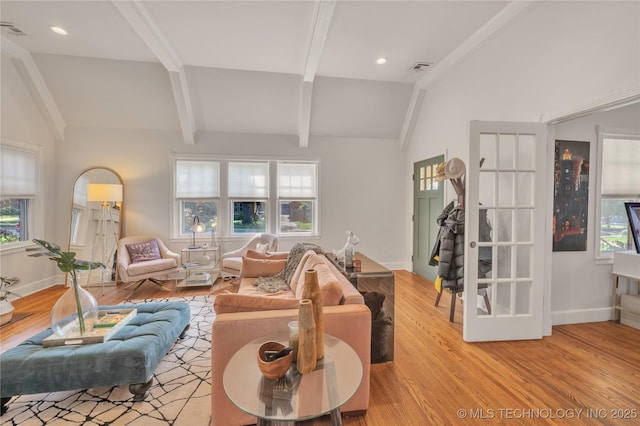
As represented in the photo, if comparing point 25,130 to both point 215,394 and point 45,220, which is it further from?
point 215,394

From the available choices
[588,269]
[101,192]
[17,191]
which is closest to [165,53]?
[101,192]

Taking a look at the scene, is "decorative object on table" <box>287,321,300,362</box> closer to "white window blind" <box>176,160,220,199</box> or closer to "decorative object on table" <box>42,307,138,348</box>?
"decorative object on table" <box>42,307,138,348</box>

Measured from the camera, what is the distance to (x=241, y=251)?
14.8ft

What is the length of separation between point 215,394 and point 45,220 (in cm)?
462

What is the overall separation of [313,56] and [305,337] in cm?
326

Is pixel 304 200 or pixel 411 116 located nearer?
pixel 411 116

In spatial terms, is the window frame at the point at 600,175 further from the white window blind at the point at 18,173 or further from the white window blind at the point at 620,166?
the white window blind at the point at 18,173

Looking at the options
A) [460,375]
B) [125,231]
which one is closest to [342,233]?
[460,375]

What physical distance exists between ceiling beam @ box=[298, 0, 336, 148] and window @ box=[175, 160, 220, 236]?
65.8 inches

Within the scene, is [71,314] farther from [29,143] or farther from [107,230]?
[29,143]

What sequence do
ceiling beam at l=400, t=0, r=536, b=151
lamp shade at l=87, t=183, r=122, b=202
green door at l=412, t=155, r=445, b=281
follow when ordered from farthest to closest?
green door at l=412, t=155, r=445, b=281
lamp shade at l=87, t=183, r=122, b=202
ceiling beam at l=400, t=0, r=536, b=151

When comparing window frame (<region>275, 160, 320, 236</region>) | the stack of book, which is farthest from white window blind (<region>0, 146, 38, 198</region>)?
window frame (<region>275, 160, 320, 236</region>)

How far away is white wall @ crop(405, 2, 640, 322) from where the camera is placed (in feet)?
6.72

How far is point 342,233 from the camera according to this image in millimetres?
5238
